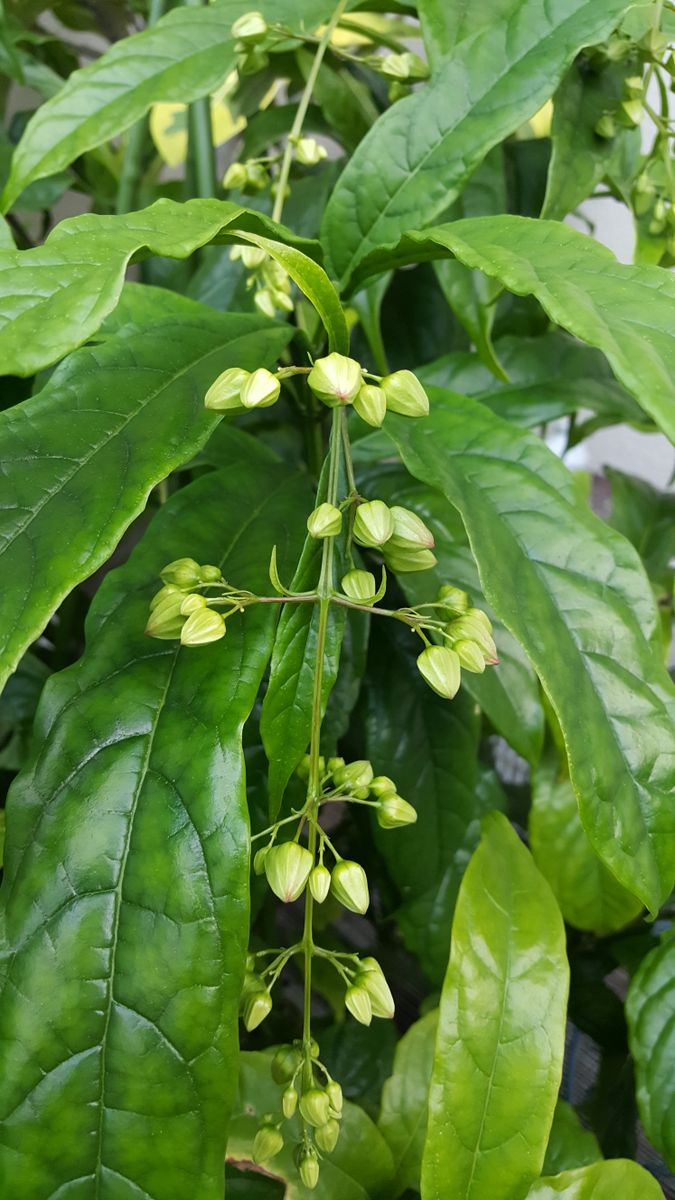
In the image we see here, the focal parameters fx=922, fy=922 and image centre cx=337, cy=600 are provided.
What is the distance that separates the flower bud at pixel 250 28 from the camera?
1.60 feet

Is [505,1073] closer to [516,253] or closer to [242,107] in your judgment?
[516,253]

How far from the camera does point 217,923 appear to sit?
1.07 feet

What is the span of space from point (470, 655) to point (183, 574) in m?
0.12

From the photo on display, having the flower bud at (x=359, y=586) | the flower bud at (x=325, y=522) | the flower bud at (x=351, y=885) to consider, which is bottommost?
the flower bud at (x=351, y=885)

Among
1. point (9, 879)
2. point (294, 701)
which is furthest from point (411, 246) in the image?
point (9, 879)

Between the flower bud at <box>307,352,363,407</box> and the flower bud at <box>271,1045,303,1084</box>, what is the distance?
0.84 ft

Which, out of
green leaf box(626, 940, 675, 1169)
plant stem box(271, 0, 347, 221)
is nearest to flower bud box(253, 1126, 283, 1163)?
green leaf box(626, 940, 675, 1169)

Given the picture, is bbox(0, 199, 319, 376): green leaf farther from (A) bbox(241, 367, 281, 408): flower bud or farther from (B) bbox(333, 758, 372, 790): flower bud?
(B) bbox(333, 758, 372, 790): flower bud

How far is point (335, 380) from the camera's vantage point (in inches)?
12.4

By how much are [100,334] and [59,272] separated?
7.9 inches

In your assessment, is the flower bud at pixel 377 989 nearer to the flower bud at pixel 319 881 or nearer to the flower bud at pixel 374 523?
the flower bud at pixel 319 881

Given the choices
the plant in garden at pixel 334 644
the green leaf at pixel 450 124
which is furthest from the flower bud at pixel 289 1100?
the green leaf at pixel 450 124

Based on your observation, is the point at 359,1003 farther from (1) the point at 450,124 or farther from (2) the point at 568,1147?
(1) the point at 450,124

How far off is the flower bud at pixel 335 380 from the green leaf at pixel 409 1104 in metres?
0.33
